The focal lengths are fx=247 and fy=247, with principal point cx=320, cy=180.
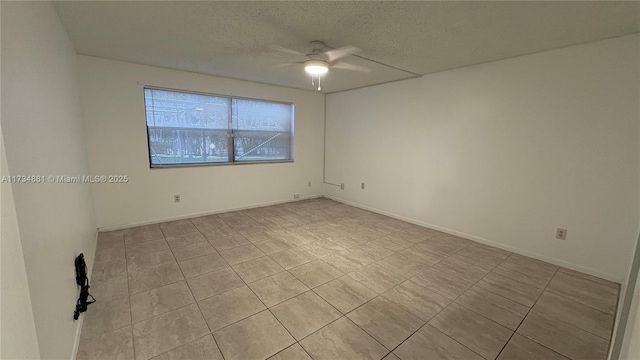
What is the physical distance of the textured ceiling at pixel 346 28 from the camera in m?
Answer: 1.85

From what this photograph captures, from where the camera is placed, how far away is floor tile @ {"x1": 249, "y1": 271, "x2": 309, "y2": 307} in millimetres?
2068

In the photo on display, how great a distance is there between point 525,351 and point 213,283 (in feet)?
7.90

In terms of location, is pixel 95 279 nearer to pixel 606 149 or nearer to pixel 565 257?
pixel 565 257

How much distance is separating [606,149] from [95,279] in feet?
16.3

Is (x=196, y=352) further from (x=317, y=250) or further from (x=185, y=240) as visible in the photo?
(x=185, y=240)

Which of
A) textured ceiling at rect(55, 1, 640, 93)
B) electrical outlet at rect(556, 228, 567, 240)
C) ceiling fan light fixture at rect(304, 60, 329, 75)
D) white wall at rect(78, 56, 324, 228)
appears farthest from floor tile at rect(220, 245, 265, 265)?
electrical outlet at rect(556, 228, 567, 240)

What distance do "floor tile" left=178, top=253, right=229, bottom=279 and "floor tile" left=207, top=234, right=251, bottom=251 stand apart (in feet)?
0.76

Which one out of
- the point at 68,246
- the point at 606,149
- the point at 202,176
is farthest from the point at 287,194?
the point at 606,149

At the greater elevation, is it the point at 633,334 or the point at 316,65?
the point at 316,65

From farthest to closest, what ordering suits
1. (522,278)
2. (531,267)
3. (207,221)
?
(207,221) → (531,267) → (522,278)

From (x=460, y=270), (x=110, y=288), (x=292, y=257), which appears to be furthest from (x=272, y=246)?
(x=460, y=270)

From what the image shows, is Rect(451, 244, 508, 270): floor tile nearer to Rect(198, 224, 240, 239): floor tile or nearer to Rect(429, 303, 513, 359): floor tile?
Rect(429, 303, 513, 359): floor tile

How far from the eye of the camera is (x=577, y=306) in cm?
205

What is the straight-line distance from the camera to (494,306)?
2033 mm
